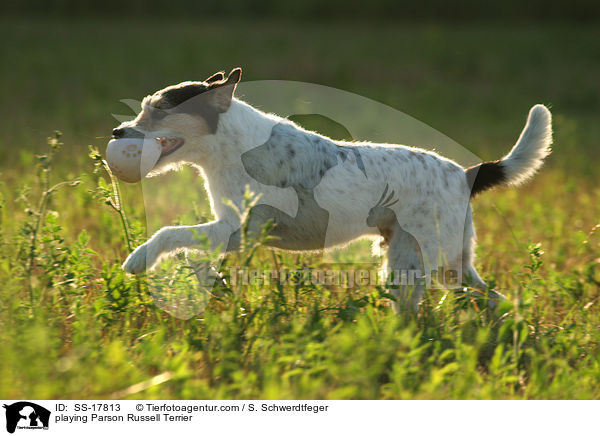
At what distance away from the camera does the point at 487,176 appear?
4688 mm

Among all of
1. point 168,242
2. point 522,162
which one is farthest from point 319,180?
point 522,162

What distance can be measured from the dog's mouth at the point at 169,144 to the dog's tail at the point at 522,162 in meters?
2.02

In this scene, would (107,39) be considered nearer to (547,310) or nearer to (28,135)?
(28,135)

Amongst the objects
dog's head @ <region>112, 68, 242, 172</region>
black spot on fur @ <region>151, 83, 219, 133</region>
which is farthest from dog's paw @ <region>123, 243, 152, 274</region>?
black spot on fur @ <region>151, 83, 219, 133</region>

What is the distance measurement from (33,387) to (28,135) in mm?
7273

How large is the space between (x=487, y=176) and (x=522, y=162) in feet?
0.88

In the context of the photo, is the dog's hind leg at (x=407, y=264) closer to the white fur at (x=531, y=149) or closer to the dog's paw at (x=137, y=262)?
the white fur at (x=531, y=149)

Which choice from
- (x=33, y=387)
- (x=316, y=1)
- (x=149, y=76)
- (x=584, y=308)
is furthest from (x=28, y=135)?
(x=316, y=1)

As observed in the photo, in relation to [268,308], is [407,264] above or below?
above

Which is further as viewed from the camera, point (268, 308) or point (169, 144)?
point (169, 144)

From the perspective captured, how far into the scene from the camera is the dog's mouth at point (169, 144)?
421 centimetres
